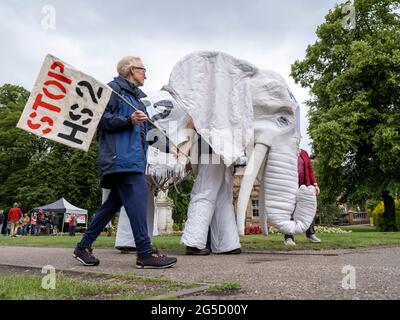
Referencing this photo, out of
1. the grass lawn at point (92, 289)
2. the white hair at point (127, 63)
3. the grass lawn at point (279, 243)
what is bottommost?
the grass lawn at point (92, 289)

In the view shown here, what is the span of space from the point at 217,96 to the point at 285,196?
167cm

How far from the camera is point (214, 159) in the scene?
6.72 metres

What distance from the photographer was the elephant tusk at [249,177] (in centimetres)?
644

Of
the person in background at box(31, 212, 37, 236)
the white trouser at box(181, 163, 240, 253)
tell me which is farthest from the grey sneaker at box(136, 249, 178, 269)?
the person in background at box(31, 212, 37, 236)

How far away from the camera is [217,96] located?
262 inches

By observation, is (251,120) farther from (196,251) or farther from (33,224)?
(33,224)

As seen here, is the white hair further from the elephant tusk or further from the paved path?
the elephant tusk

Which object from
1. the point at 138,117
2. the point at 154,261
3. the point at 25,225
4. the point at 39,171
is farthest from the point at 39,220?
the point at 138,117

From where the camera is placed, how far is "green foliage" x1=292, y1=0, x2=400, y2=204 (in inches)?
960

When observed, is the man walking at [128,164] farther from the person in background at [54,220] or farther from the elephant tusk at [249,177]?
the person in background at [54,220]

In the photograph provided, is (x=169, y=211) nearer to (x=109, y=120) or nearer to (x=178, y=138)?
(x=178, y=138)

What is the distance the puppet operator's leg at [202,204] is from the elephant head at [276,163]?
15.7 inches

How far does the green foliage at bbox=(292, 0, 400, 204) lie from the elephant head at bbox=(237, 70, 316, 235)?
17.6m

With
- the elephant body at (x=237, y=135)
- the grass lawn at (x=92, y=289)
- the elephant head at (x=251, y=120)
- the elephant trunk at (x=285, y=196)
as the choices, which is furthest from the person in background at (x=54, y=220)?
the grass lawn at (x=92, y=289)
